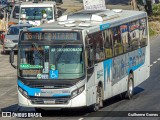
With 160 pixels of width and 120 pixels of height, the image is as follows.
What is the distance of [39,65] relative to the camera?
2067 centimetres

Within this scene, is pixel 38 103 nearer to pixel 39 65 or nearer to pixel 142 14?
Result: pixel 39 65

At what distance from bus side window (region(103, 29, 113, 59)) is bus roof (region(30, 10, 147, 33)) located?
0.20 m

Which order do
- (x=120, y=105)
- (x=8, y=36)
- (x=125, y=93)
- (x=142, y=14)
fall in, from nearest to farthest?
(x=120, y=105), (x=125, y=93), (x=142, y=14), (x=8, y=36)

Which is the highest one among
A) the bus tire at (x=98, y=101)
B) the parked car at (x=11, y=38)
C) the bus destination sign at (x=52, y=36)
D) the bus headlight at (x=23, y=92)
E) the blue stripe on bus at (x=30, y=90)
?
the bus destination sign at (x=52, y=36)

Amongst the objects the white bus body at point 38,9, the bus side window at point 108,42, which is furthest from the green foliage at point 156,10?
the bus side window at point 108,42

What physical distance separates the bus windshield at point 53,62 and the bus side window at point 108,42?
7.07 feet

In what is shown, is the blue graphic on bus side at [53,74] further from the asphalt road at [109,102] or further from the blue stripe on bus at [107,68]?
the blue stripe on bus at [107,68]

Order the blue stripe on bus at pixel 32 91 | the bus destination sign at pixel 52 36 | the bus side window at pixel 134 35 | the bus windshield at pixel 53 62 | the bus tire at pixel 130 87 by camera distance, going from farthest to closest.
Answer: the bus side window at pixel 134 35
the bus tire at pixel 130 87
the bus destination sign at pixel 52 36
the bus windshield at pixel 53 62
the blue stripe on bus at pixel 32 91

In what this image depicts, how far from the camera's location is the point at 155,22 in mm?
53406

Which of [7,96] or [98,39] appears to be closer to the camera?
[98,39]

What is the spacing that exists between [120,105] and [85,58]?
3.50 metres

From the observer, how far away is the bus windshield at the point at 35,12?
47750 mm

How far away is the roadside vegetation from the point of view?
49.8m

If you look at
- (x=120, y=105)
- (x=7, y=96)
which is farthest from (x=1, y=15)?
(x=120, y=105)
